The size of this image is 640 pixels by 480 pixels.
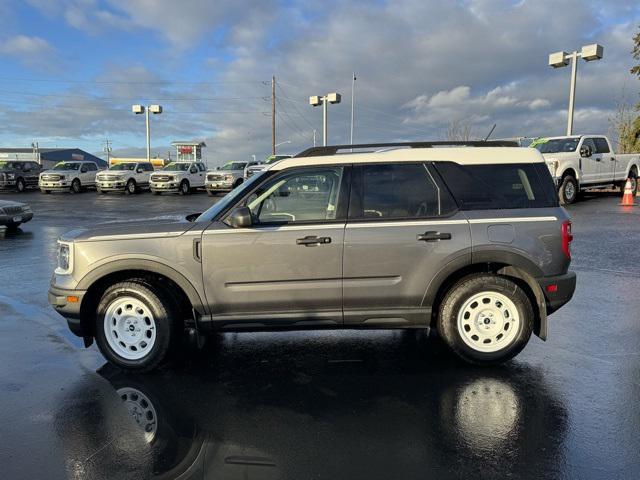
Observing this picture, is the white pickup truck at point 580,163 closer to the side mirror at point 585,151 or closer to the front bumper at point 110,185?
the side mirror at point 585,151

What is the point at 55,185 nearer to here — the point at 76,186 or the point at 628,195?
the point at 76,186

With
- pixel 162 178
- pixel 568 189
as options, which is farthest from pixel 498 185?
pixel 162 178

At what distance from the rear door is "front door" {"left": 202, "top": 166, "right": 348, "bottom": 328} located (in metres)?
0.14

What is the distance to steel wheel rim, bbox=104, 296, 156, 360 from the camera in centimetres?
460

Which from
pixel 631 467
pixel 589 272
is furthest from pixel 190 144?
pixel 631 467

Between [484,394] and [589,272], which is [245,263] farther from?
[589,272]

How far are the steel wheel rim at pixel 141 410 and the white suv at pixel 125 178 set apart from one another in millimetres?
29071

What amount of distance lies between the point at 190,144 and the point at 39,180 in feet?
125

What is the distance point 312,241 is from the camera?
174 inches

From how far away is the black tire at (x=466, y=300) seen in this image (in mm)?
4574

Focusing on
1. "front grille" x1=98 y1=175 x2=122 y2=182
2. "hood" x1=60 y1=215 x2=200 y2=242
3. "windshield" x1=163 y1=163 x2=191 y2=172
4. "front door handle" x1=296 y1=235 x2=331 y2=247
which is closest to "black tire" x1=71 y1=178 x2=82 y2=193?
"front grille" x1=98 y1=175 x2=122 y2=182

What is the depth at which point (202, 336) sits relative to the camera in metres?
4.70

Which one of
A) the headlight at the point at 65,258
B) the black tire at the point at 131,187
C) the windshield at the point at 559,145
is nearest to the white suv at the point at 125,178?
the black tire at the point at 131,187

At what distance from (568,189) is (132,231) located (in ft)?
55.4
